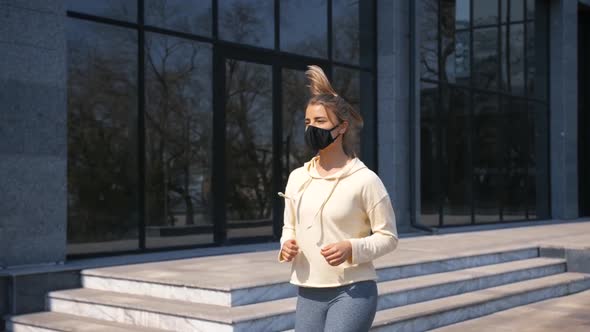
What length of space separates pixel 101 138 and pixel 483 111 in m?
10.5

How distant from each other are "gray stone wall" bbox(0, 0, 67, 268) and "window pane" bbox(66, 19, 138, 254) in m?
0.99

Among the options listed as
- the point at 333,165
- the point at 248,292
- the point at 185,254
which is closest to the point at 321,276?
the point at 333,165

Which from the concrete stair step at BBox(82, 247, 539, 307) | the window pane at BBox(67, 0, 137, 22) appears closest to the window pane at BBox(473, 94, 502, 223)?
the concrete stair step at BBox(82, 247, 539, 307)

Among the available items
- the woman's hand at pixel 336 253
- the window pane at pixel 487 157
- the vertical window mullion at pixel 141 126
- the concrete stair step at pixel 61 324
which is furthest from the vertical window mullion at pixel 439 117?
the woman's hand at pixel 336 253

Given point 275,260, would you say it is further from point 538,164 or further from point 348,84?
point 538,164

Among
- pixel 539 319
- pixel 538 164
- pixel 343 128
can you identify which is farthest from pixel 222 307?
pixel 538 164

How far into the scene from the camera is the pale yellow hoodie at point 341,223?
3295mm

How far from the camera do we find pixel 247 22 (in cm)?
1221

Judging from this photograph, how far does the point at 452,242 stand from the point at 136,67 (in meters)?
5.65

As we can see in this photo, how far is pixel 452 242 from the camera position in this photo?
12258 millimetres

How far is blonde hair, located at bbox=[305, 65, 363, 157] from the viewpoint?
3.34m

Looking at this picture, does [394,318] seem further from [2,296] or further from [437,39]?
[437,39]

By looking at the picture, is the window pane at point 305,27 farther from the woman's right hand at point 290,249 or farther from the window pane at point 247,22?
the woman's right hand at point 290,249

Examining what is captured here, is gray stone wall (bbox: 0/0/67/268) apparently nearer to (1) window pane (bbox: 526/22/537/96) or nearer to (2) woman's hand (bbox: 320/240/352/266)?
(2) woman's hand (bbox: 320/240/352/266)
